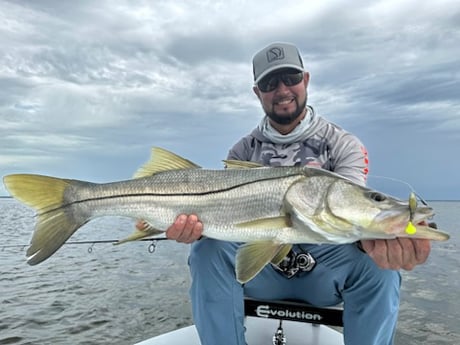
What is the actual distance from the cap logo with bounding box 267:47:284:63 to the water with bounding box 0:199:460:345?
4.62 m

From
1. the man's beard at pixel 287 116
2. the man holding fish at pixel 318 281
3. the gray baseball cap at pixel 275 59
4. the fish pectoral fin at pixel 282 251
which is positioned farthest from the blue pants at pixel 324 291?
the gray baseball cap at pixel 275 59

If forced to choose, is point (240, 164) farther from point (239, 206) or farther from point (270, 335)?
point (270, 335)

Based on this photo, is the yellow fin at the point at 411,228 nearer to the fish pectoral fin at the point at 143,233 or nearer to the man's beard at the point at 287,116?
the fish pectoral fin at the point at 143,233

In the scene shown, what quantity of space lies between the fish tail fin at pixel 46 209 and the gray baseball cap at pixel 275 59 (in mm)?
1692

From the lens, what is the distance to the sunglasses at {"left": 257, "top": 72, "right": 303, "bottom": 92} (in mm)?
3328

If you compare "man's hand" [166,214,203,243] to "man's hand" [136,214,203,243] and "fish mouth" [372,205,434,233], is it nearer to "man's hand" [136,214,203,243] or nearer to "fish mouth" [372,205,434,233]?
"man's hand" [136,214,203,243]

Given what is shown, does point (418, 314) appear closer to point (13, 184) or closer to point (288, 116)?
point (288, 116)

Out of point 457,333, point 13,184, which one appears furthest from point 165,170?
point 457,333

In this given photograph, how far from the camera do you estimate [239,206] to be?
245cm

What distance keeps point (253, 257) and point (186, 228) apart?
17.4 inches

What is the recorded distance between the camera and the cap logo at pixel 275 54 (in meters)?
3.33

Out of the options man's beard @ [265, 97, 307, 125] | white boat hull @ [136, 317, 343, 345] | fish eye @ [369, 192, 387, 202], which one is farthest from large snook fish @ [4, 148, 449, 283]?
white boat hull @ [136, 317, 343, 345]

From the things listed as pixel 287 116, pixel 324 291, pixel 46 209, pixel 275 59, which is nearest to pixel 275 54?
pixel 275 59

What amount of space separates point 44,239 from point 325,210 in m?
1.62
